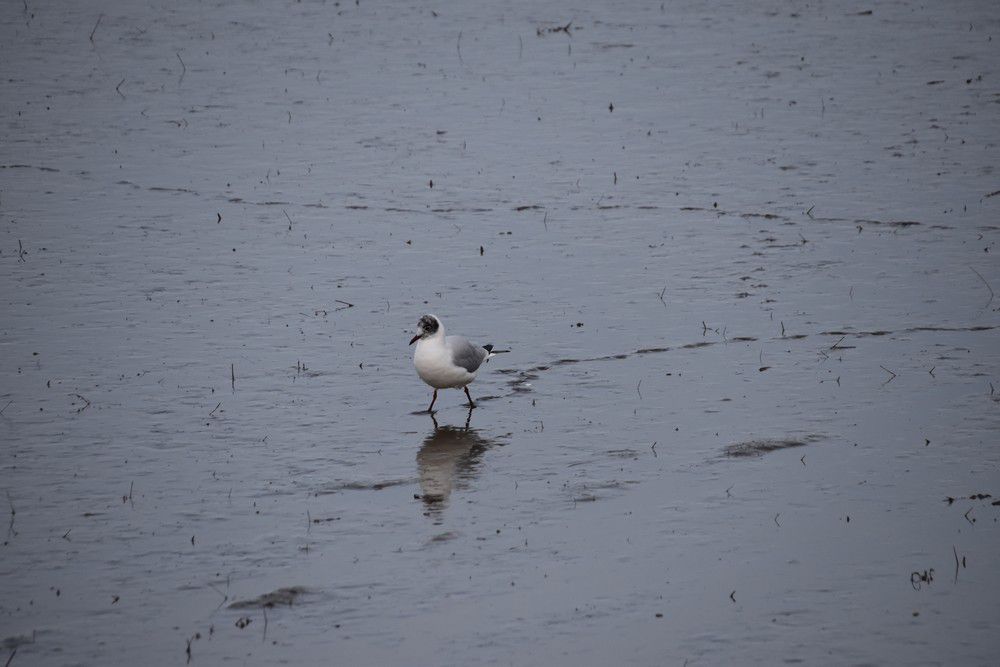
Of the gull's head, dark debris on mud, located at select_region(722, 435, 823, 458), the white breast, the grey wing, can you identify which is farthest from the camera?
the gull's head

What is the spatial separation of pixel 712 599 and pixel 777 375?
17.4 feet

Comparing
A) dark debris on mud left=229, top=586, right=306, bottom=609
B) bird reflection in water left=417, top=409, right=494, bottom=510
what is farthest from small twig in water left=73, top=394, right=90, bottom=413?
dark debris on mud left=229, top=586, right=306, bottom=609

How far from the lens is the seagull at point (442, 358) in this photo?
14586mm

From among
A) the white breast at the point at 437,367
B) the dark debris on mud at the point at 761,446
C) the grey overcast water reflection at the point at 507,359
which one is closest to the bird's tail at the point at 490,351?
the grey overcast water reflection at the point at 507,359

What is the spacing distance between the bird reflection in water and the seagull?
45cm

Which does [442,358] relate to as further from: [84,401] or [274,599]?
[274,599]

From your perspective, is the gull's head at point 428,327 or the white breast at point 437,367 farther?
the gull's head at point 428,327

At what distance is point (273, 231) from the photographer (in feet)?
70.1

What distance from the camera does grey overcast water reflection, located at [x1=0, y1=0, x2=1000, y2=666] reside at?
10562 millimetres

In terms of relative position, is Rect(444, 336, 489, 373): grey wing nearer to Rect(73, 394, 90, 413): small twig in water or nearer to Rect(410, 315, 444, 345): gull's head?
Rect(410, 315, 444, 345): gull's head

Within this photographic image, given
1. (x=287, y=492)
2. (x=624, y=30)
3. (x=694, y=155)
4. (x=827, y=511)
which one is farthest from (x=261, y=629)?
(x=624, y=30)

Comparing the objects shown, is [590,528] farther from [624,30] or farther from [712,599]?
[624,30]

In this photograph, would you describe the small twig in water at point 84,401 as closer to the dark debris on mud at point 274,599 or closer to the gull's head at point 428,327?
the gull's head at point 428,327

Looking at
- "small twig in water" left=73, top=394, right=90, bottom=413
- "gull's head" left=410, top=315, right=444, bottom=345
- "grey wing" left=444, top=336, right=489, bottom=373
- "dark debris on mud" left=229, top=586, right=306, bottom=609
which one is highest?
"gull's head" left=410, top=315, right=444, bottom=345
